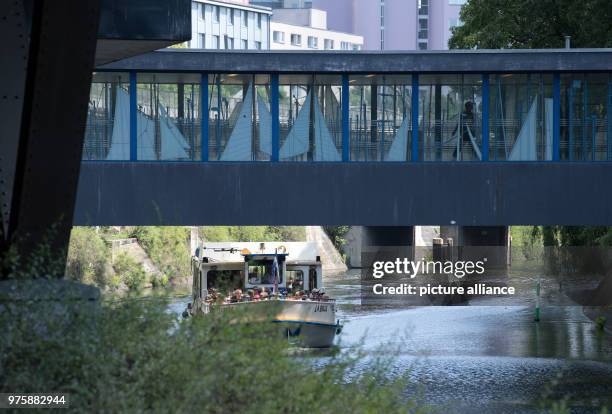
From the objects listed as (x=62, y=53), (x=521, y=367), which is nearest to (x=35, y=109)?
(x=62, y=53)

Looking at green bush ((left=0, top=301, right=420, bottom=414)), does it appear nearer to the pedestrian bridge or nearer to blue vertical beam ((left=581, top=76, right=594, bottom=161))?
the pedestrian bridge

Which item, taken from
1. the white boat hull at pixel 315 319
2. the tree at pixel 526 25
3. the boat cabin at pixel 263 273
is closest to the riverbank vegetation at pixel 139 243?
the boat cabin at pixel 263 273

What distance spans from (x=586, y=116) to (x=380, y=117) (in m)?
5.16

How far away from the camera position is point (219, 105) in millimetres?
32375

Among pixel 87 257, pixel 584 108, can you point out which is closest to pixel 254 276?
pixel 584 108

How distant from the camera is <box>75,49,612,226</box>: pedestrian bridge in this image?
30.0 meters

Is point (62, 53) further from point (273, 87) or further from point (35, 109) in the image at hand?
point (273, 87)

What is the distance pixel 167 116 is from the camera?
32.3 m

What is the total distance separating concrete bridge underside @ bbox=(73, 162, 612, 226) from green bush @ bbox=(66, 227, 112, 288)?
31.5m

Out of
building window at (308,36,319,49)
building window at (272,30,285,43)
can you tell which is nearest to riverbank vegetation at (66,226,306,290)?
building window at (272,30,285,43)

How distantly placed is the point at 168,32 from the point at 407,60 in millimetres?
15335

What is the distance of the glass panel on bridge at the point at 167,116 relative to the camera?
1248 inches

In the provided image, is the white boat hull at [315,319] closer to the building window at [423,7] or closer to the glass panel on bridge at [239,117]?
the glass panel on bridge at [239,117]

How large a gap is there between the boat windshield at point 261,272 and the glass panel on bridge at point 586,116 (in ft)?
40.1
